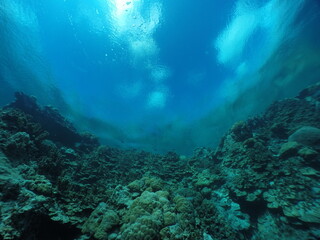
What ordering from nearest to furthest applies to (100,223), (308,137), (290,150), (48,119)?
(100,223) < (290,150) < (308,137) < (48,119)

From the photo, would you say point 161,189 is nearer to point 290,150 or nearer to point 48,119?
point 290,150

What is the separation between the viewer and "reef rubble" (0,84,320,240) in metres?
5.00

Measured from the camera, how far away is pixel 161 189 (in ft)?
27.8

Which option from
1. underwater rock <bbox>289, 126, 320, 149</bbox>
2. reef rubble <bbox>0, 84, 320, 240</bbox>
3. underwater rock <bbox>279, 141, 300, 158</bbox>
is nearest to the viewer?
reef rubble <bbox>0, 84, 320, 240</bbox>

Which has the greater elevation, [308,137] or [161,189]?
[308,137]

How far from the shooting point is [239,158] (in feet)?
43.7

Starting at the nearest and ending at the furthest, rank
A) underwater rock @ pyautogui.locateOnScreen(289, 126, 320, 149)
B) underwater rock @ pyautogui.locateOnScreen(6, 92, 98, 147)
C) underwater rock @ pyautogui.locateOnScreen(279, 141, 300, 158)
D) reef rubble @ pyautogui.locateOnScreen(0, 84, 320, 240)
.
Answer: reef rubble @ pyautogui.locateOnScreen(0, 84, 320, 240) → underwater rock @ pyautogui.locateOnScreen(279, 141, 300, 158) → underwater rock @ pyautogui.locateOnScreen(289, 126, 320, 149) → underwater rock @ pyautogui.locateOnScreen(6, 92, 98, 147)

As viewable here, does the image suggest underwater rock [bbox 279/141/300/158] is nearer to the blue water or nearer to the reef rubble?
the reef rubble

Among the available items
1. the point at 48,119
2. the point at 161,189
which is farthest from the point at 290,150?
the point at 48,119

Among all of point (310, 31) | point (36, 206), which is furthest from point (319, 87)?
point (36, 206)

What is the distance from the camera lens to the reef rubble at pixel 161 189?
197 inches

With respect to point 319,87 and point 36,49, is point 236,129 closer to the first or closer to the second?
point 319,87

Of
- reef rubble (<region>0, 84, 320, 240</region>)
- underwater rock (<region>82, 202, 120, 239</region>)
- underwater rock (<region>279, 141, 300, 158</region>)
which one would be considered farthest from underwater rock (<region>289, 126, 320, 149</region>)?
underwater rock (<region>82, 202, 120, 239</region>)

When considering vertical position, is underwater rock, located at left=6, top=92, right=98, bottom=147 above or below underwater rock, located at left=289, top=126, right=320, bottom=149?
above
